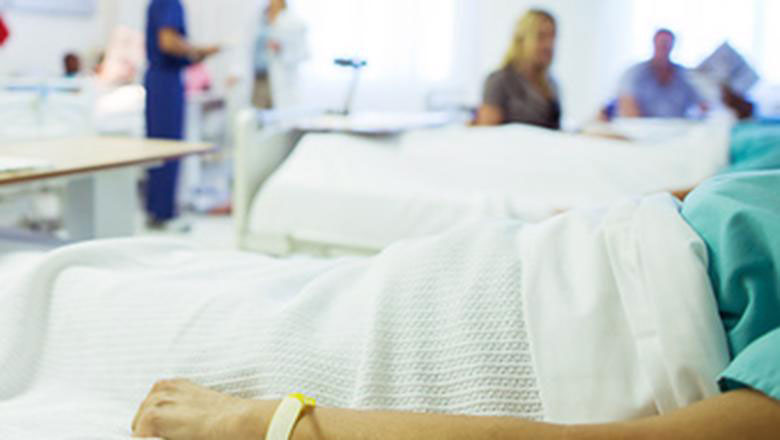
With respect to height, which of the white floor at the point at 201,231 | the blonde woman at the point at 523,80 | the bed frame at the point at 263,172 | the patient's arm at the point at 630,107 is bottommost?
the white floor at the point at 201,231

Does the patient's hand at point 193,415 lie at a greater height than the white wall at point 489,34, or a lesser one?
lesser

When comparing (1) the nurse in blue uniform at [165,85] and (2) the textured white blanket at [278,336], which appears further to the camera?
(1) the nurse in blue uniform at [165,85]

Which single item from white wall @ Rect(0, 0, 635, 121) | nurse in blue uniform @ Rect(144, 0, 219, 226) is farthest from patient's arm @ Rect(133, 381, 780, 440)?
white wall @ Rect(0, 0, 635, 121)

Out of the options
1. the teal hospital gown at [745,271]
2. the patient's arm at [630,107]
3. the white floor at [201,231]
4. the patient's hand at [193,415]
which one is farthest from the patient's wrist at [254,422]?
the patient's arm at [630,107]

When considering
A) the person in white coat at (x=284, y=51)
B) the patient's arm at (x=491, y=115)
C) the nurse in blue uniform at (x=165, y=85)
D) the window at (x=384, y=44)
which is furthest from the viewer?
the window at (x=384, y=44)

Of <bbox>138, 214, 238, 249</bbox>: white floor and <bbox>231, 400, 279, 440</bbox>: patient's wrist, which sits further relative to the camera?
<bbox>138, 214, 238, 249</bbox>: white floor

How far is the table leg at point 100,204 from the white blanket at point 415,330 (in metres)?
0.73

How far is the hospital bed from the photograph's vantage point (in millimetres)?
2182

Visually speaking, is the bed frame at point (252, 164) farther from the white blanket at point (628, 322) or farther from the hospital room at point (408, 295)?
the white blanket at point (628, 322)

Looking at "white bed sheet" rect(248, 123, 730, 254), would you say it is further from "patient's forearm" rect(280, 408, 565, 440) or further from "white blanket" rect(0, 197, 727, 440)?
"patient's forearm" rect(280, 408, 565, 440)

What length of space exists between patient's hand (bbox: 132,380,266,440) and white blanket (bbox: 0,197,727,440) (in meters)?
0.04

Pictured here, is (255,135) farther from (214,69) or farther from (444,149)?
(214,69)

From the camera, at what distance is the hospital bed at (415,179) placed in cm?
218

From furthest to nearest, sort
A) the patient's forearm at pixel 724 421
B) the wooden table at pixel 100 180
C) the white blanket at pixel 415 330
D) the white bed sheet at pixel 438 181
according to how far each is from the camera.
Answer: the white bed sheet at pixel 438 181, the wooden table at pixel 100 180, the white blanket at pixel 415 330, the patient's forearm at pixel 724 421
